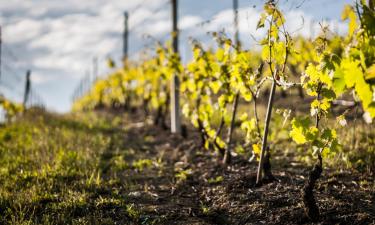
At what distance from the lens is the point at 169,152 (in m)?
6.79

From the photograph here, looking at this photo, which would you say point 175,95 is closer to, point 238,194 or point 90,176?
point 90,176

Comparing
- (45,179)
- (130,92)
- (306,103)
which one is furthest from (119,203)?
(130,92)

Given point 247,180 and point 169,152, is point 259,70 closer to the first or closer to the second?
point 247,180

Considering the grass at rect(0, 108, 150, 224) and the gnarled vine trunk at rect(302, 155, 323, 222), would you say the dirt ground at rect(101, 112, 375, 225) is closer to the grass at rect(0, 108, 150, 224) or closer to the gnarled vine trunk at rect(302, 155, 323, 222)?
the gnarled vine trunk at rect(302, 155, 323, 222)

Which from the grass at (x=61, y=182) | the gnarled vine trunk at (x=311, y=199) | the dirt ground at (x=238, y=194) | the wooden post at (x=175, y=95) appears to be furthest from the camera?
the wooden post at (x=175, y=95)

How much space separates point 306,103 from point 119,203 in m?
7.90

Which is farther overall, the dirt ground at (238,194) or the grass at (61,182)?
the grass at (61,182)

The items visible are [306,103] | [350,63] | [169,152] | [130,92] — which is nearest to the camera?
[350,63]

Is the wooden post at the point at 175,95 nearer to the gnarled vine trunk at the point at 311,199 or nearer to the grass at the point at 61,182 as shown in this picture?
the grass at the point at 61,182

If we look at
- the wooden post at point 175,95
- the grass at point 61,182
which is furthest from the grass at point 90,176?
the wooden post at point 175,95

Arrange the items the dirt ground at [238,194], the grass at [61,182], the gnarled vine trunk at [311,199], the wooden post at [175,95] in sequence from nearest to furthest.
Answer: the gnarled vine trunk at [311,199] < the dirt ground at [238,194] < the grass at [61,182] < the wooden post at [175,95]

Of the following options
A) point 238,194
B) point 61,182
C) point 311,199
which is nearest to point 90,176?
point 61,182

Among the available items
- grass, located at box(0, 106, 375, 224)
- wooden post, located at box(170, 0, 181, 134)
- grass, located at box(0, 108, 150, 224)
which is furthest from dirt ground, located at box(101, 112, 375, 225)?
wooden post, located at box(170, 0, 181, 134)

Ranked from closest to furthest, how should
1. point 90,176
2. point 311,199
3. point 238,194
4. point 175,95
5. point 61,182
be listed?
point 311,199, point 238,194, point 61,182, point 90,176, point 175,95
